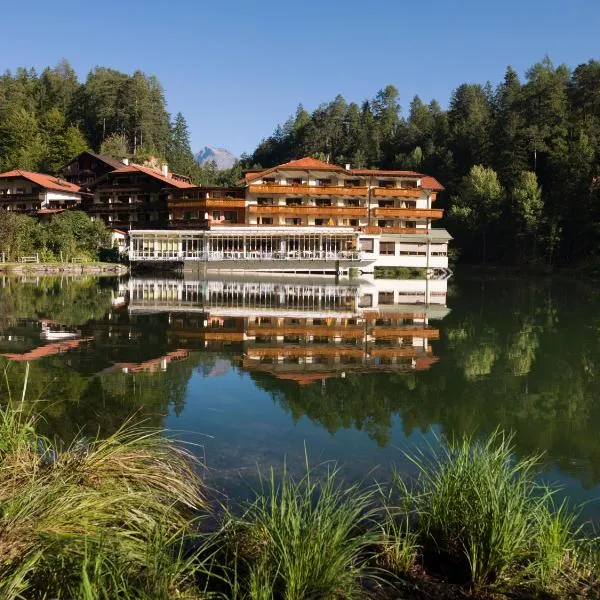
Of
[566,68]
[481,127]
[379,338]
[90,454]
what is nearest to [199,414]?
[90,454]

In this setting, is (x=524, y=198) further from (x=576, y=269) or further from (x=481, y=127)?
(x=481, y=127)

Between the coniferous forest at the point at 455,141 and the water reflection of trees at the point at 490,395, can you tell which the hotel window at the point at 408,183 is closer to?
the coniferous forest at the point at 455,141

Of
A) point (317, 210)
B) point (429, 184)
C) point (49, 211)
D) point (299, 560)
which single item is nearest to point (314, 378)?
point (299, 560)

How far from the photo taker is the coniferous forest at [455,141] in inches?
2219

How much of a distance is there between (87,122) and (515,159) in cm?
6152

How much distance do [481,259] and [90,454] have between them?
213ft

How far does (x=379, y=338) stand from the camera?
16.3 m

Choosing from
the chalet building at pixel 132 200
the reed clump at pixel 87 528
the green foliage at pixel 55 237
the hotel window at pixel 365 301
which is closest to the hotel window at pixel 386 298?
the hotel window at pixel 365 301

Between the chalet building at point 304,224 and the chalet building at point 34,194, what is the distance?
1308cm

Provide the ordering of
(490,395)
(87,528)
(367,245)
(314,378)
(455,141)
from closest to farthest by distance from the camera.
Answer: (87,528) < (490,395) < (314,378) < (367,245) < (455,141)

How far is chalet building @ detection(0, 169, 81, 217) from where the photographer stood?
57969mm

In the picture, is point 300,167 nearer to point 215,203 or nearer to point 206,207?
point 215,203

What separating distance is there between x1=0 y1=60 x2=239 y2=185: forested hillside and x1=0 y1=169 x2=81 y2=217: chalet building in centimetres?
1256

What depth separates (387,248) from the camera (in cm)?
5219
